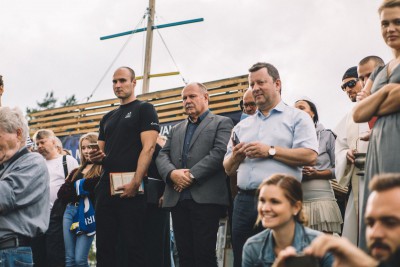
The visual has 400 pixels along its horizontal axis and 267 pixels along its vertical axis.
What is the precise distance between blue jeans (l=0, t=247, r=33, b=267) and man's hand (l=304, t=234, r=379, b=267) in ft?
8.46

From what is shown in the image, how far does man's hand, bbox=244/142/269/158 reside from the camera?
14.9 feet

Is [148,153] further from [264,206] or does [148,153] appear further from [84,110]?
[84,110]

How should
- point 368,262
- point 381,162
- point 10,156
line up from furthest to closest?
1. point 10,156
2. point 381,162
3. point 368,262

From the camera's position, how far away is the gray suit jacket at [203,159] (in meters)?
5.24

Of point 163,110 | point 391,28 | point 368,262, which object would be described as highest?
→ point 163,110

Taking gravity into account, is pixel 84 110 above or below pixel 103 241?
above

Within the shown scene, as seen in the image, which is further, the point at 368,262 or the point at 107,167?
the point at 107,167

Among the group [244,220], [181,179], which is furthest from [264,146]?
[181,179]

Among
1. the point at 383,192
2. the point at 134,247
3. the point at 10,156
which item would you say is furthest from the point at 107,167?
the point at 383,192

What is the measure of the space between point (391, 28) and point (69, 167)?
460cm

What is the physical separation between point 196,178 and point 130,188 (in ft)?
1.99

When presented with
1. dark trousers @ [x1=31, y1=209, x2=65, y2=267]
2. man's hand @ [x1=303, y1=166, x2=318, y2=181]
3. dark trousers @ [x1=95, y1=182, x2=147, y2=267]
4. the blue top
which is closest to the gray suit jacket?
dark trousers @ [x1=95, y1=182, x2=147, y2=267]

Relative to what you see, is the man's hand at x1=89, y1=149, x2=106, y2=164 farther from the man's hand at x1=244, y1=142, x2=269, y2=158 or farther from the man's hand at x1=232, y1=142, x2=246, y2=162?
the man's hand at x1=244, y1=142, x2=269, y2=158

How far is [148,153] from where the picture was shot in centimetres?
551
